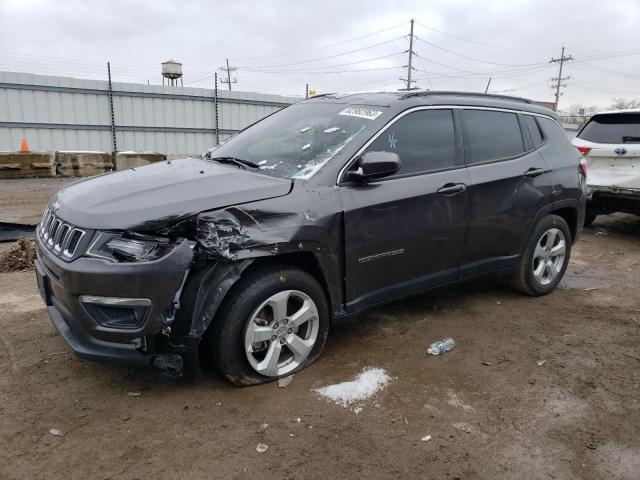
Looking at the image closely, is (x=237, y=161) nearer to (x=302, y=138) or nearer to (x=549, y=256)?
(x=302, y=138)

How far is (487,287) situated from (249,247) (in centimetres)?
322

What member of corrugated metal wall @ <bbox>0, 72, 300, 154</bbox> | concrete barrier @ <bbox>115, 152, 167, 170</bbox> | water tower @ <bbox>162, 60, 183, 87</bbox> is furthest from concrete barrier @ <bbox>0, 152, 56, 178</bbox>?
water tower @ <bbox>162, 60, 183, 87</bbox>

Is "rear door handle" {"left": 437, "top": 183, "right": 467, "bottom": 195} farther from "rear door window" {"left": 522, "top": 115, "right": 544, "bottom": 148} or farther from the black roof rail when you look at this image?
"rear door window" {"left": 522, "top": 115, "right": 544, "bottom": 148}

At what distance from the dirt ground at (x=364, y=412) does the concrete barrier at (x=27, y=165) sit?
9657 millimetres

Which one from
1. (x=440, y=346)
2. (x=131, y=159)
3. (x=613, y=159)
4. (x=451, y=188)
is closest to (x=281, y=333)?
(x=440, y=346)

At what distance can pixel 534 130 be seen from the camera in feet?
15.4

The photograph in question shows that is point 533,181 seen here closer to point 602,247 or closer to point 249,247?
point 249,247

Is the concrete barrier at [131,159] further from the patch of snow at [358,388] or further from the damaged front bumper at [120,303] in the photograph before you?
the patch of snow at [358,388]

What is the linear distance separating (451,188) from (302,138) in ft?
3.85

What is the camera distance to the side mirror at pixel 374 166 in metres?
3.20

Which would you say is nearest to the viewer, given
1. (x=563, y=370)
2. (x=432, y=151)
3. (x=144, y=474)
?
(x=144, y=474)

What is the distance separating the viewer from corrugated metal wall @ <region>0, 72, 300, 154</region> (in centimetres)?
1448

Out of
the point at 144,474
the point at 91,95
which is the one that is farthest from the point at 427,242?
the point at 91,95

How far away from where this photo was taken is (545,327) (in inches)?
167
